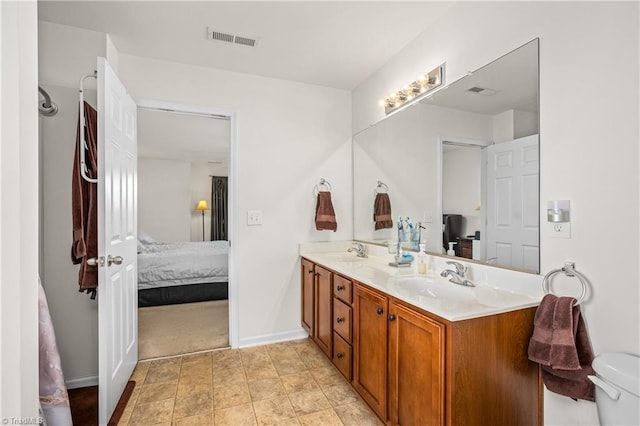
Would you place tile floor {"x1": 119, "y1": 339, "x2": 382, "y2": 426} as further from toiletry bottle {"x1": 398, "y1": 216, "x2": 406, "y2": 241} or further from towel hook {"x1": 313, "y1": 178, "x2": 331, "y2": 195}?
towel hook {"x1": 313, "y1": 178, "x2": 331, "y2": 195}

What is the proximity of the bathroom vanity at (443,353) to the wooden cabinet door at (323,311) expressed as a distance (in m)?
0.38

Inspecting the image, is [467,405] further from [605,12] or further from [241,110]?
[241,110]

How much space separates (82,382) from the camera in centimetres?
214

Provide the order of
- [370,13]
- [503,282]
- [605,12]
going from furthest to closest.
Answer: [370,13]
[503,282]
[605,12]

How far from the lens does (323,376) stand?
7.38ft

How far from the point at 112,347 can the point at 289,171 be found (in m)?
1.84

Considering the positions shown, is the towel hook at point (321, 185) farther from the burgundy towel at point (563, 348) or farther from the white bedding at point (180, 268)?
the burgundy towel at point (563, 348)

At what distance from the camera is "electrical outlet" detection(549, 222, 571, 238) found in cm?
133

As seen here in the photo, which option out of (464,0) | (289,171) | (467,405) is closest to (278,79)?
(289,171)

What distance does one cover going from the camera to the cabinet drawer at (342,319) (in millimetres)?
2033

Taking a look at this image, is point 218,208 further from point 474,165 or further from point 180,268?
point 474,165

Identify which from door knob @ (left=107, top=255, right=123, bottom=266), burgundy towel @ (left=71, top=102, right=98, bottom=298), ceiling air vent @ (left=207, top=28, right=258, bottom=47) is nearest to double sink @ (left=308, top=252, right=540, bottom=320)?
door knob @ (left=107, top=255, right=123, bottom=266)

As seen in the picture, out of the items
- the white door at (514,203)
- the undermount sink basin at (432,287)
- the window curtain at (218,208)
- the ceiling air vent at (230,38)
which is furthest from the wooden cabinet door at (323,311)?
the window curtain at (218,208)

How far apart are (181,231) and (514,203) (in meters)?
6.31
